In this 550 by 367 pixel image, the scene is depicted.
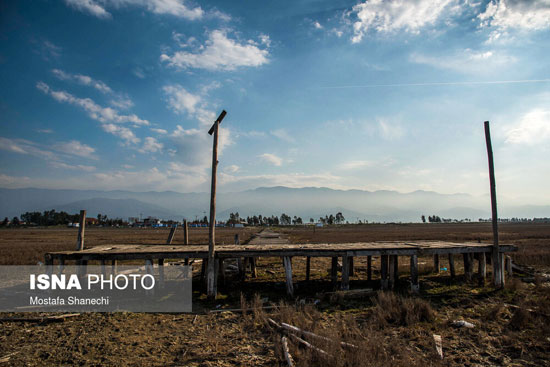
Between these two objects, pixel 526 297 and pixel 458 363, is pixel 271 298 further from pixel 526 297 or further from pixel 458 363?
pixel 526 297

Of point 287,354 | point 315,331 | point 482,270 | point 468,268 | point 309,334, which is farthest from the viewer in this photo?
point 468,268

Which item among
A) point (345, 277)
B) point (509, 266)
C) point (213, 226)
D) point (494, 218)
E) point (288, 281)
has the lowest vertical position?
point (288, 281)

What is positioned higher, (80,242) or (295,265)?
(80,242)

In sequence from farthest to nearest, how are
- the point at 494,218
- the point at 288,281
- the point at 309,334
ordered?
the point at 494,218 < the point at 288,281 < the point at 309,334

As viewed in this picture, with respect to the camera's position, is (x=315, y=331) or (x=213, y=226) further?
(x=213, y=226)

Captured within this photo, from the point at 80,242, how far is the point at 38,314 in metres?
3.95

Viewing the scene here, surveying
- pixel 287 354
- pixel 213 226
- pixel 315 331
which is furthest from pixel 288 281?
pixel 287 354

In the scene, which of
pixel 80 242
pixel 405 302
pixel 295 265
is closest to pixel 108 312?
pixel 80 242

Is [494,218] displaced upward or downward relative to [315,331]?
upward

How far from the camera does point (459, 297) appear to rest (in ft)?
30.3

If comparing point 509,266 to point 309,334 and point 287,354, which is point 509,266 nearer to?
point 309,334

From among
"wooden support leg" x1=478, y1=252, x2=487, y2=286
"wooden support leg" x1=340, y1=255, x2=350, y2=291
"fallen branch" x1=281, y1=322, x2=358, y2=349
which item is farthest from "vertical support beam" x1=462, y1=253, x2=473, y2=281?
"fallen branch" x1=281, y1=322, x2=358, y2=349

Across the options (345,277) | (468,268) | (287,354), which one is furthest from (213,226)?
(468,268)

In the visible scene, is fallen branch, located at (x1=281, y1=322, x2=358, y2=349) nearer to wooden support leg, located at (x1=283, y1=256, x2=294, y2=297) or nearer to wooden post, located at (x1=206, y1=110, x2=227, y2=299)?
wooden support leg, located at (x1=283, y1=256, x2=294, y2=297)
